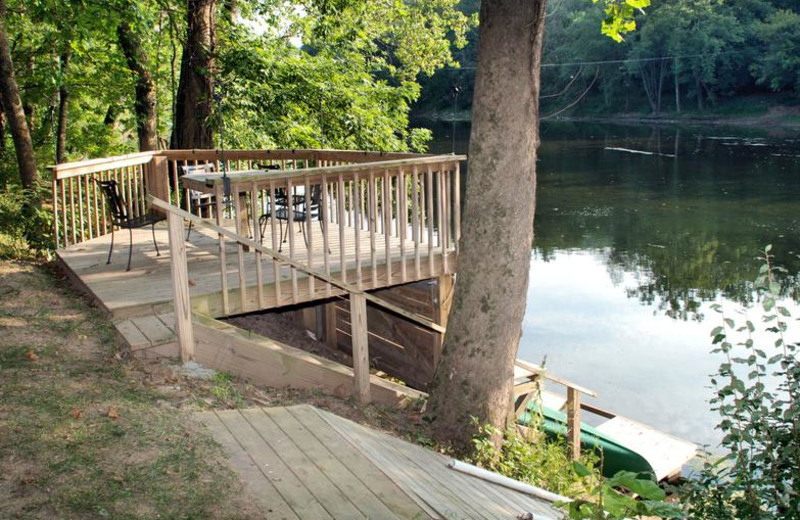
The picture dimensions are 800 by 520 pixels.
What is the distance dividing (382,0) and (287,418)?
14377mm

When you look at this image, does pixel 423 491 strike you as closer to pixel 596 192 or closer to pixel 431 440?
pixel 431 440

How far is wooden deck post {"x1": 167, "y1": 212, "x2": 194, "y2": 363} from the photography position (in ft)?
19.2

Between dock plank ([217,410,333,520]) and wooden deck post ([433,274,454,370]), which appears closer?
dock plank ([217,410,333,520])

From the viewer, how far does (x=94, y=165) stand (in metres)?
9.23

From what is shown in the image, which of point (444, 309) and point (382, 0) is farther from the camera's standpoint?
point (382, 0)

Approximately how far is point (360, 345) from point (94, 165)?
441 centimetres

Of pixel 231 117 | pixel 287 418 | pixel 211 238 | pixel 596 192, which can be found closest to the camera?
pixel 287 418

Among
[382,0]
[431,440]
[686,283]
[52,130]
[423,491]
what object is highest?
[382,0]

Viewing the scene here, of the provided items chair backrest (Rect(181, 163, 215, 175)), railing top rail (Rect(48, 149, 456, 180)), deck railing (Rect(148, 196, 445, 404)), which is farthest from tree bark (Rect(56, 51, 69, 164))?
deck railing (Rect(148, 196, 445, 404))

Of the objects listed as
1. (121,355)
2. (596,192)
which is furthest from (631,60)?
(121,355)

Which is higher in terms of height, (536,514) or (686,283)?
(536,514)

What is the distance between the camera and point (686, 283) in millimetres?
21375

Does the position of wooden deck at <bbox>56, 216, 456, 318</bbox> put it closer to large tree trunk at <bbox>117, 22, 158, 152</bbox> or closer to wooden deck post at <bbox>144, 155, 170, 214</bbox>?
wooden deck post at <bbox>144, 155, 170, 214</bbox>

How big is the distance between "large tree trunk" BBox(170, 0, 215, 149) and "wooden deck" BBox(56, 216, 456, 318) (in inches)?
142
